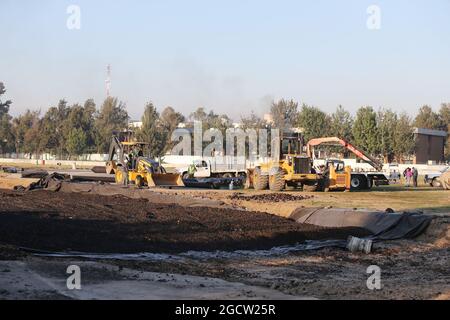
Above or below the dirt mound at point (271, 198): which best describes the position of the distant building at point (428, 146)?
above

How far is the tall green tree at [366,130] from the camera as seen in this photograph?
6931 centimetres

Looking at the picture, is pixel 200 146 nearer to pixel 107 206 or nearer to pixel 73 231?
pixel 107 206

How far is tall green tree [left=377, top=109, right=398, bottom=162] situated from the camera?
Answer: 7044 cm

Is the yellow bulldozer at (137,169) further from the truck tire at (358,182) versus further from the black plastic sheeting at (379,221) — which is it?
the black plastic sheeting at (379,221)

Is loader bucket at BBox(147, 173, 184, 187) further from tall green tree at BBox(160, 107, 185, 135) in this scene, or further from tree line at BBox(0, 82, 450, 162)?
tall green tree at BBox(160, 107, 185, 135)

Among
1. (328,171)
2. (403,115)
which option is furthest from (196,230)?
(403,115)

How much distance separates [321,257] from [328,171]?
20.7m

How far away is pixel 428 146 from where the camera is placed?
286 feet

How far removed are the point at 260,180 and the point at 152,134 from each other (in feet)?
164

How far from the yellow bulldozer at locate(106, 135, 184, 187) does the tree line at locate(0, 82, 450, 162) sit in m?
30.3

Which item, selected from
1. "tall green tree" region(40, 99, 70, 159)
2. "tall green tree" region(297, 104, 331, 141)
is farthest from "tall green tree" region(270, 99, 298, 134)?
"tall green tree" region(40, 99, 70, 159)

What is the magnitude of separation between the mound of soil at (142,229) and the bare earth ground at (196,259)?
26mm

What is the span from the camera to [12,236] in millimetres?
12852

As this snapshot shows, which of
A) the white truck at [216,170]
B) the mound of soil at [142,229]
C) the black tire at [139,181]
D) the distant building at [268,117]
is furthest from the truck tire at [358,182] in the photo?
the distant building at [268,117]
